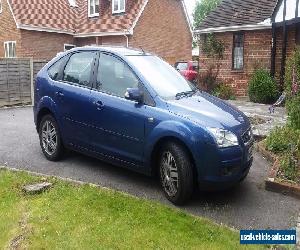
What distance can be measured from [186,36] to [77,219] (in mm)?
27500

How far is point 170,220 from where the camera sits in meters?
4.92

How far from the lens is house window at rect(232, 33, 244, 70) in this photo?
18.2m

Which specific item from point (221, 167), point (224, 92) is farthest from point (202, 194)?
point (224, 92)

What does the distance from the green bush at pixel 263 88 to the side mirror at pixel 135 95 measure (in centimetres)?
1106

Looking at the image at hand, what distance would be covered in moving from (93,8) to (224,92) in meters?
14.3

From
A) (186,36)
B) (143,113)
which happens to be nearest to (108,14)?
(186,36)

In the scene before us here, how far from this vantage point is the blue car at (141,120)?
17.3ft

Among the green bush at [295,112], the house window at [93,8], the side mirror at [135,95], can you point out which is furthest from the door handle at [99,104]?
the house window at [93,8]

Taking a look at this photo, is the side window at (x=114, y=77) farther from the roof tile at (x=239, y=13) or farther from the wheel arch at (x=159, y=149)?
the roof tile at (x=239, y=13)

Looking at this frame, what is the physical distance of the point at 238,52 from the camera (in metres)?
18.5

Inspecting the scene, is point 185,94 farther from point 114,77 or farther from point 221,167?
point 221,167

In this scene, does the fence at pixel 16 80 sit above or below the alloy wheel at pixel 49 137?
above

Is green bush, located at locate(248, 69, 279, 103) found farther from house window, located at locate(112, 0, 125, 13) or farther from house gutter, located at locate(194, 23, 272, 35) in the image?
house window, located at locate(112, 0, 125, 13)

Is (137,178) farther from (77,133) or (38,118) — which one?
(38,118)
